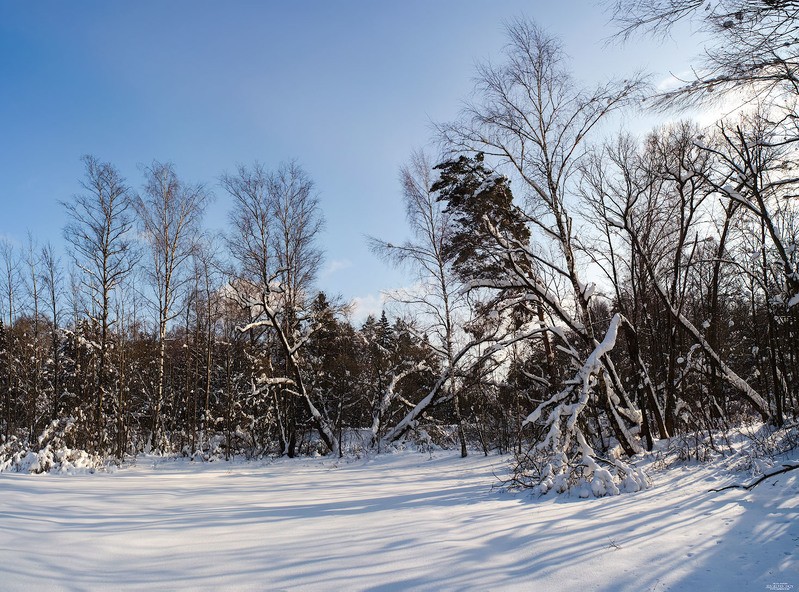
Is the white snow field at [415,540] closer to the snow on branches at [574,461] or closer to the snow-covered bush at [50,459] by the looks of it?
A: the snow on branches at [574,461]

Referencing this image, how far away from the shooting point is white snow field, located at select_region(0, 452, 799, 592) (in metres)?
3.24

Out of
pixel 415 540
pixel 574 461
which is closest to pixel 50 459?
pixel 415 540

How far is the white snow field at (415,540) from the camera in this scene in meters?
3.24

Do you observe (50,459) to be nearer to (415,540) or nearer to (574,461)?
(415,540)

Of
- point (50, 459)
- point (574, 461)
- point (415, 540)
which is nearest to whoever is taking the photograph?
point (415, 540)

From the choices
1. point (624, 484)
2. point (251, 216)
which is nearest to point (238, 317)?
point (251, 216)

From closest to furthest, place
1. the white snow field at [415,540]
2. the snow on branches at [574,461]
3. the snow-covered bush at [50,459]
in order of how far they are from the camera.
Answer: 1. the white snow field at [415,540]
2. the snow on branches at [574,461]
3. the snow-covered bush at [50,459]

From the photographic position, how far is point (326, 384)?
2552cm

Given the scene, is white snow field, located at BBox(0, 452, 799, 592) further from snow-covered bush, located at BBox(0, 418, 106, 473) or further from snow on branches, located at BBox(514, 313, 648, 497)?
snow-covered bush, located at BBox(0, 418, 106, 473)

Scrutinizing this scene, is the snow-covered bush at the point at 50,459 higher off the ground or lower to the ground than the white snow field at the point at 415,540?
higher

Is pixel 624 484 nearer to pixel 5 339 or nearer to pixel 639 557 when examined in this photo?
pixel 639 557

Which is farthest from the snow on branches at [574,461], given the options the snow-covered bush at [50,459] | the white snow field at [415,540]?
the snow-covered bush at [50,459]

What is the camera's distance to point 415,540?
428 centimetres

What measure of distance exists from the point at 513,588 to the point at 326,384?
909 inches
